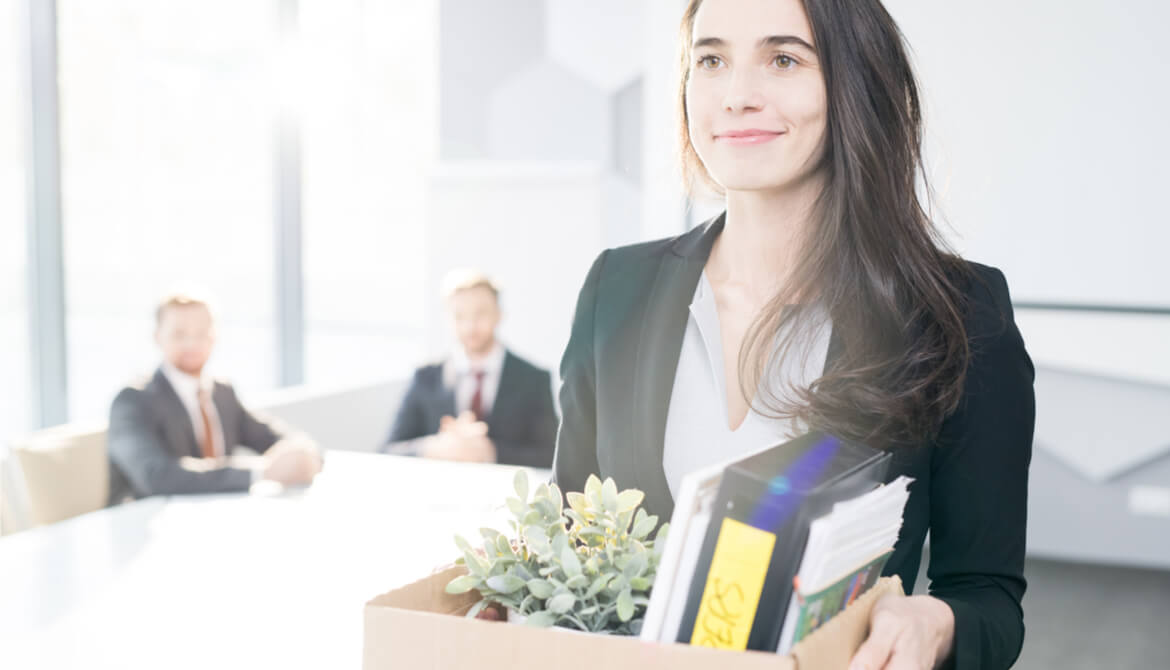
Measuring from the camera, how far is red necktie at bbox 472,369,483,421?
160 inches

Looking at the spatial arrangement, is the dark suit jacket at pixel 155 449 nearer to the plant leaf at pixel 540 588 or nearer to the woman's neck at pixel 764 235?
the woman's neck at pixel 764 235

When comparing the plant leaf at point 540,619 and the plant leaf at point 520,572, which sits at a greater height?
the plant leaf at point 520,572

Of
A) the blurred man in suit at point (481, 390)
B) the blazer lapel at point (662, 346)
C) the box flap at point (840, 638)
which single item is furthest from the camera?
the blurred man in suit at point (481, 390)

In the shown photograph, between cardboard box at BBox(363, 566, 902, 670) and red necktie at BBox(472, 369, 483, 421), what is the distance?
3.35 m

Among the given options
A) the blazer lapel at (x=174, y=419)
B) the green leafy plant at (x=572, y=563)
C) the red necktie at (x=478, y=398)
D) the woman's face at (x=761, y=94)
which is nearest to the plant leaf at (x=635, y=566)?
the green leafy plant at (x=572, y=563)

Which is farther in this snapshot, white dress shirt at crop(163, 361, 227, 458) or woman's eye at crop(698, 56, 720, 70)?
white dress shirt at crop(163, 361, 227, 458)

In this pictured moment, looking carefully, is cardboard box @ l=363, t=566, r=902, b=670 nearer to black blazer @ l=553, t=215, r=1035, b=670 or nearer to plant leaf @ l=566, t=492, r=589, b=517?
plant leaf @ l=566, t=492, r=589, b=517

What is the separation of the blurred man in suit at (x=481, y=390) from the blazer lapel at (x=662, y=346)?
2748 mm

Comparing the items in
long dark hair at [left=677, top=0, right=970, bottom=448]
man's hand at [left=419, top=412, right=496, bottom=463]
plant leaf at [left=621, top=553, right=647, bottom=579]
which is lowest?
man's hand at [left=419, top=412, right=496, bottom=463]

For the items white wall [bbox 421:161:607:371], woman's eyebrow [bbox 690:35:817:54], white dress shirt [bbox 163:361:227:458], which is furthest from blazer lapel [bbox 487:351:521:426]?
woman's eyebrow [bbox 690:35:817:54]

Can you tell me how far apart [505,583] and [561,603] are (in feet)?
0.21

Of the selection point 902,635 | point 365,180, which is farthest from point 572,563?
point 365,180

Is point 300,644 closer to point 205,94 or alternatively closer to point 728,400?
point 728,400

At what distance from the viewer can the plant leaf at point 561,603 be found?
2.31 feet
